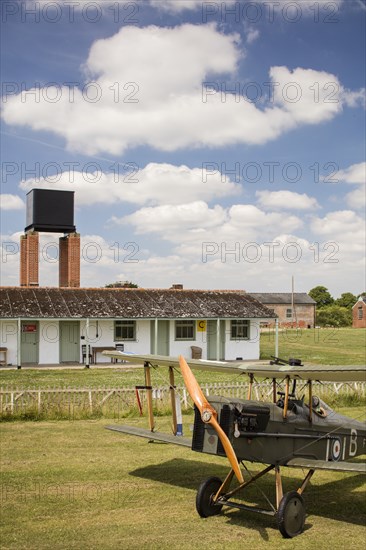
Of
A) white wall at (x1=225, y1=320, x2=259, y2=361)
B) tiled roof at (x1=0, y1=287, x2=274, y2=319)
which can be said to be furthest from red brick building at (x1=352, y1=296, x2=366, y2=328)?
white wall at (x1=225, y1=320, x2=259, y2=361)

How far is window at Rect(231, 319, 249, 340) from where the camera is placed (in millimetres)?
37812

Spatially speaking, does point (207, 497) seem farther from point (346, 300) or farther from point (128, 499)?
point (346, 300)

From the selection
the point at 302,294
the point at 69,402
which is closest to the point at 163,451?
the point at 69,402

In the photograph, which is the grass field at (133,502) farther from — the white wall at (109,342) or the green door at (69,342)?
the green door at (69,342)

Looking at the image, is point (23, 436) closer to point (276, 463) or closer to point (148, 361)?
point (148, 361)

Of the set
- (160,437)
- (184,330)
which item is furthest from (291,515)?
(184,330)

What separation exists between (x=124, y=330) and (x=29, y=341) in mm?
5314

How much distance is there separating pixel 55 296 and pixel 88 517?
26929 millimetres

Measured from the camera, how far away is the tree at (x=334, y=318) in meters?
94.4

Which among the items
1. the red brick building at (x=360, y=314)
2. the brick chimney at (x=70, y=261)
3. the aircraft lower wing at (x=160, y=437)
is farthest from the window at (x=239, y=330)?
the red brick building at (x=360, y=314)

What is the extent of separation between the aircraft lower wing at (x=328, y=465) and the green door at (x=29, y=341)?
84.3 ft

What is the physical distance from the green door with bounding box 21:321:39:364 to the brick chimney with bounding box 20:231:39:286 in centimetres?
540

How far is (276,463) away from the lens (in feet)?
31.6

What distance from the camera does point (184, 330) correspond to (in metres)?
37.0
